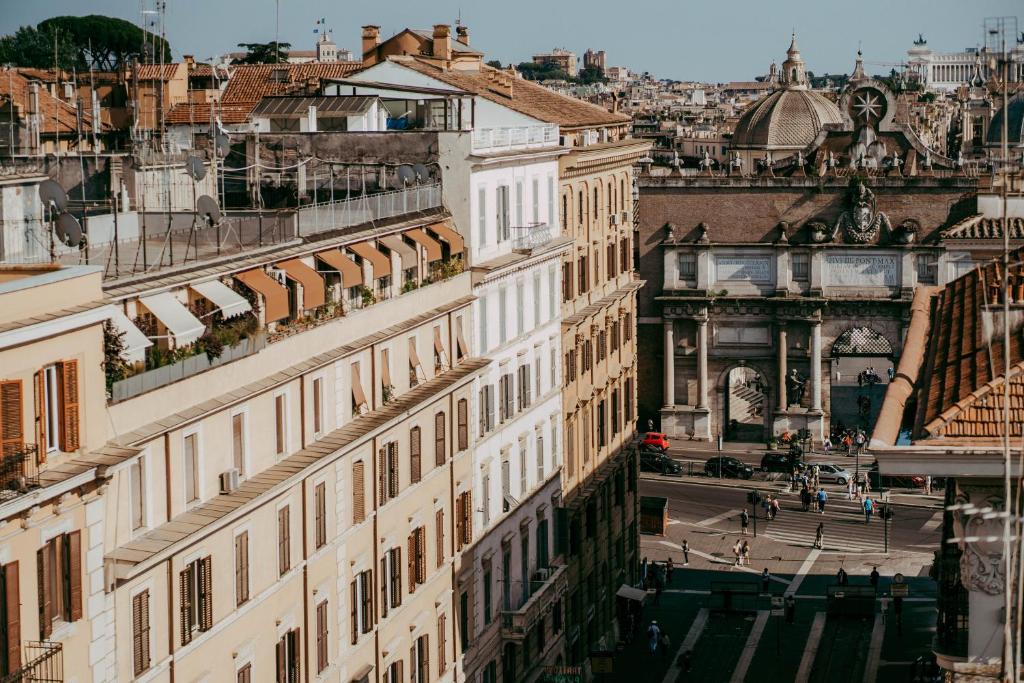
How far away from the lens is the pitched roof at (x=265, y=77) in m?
88.6

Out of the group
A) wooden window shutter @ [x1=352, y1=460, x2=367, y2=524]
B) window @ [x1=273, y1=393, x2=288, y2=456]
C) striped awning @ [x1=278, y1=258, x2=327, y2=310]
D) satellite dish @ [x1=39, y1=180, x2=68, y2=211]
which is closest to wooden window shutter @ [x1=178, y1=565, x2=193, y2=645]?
window @ [x1=273, y1=393, x2=288, y2=456]

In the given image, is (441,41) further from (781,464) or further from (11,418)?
(11,418)

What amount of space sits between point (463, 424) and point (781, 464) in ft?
156

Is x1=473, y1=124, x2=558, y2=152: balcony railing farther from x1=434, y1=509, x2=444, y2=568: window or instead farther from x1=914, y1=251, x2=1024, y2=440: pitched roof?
x1=914, y1=251, x2=1024, y2=440: pitched roof

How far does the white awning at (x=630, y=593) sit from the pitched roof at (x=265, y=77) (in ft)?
98.9

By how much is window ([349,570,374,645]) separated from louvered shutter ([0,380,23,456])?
1320cm

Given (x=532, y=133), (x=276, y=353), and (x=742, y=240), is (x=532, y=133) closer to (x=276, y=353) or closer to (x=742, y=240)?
(x=276, y=353)

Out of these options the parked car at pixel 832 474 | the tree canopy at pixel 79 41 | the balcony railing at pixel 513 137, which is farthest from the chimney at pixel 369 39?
the tree canopy at pixel 79 41

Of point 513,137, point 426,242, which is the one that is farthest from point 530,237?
point 426,242

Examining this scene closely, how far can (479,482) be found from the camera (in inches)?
1842

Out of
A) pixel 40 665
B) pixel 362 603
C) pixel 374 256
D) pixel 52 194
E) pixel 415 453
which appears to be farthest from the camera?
→ pixel 415 453

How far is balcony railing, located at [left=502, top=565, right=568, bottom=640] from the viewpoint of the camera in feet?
160

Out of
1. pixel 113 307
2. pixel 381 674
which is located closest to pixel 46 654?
pixel 113 307

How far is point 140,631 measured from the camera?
28.1 m
